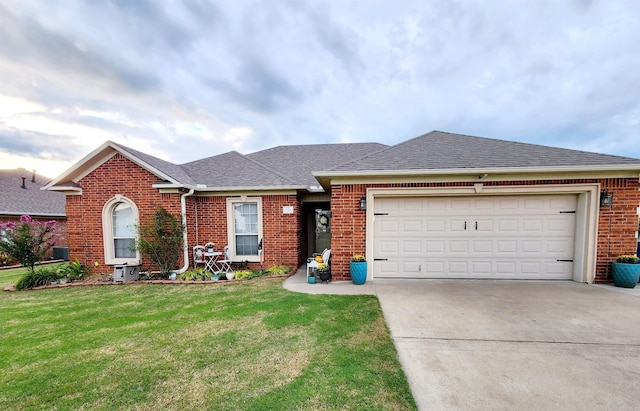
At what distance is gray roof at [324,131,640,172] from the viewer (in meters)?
5.70

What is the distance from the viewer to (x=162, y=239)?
22.9 feet

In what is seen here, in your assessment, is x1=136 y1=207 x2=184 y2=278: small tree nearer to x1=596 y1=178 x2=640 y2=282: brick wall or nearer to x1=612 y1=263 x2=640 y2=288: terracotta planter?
x1=596 y1=178 x2=640 y2=282: brick wall

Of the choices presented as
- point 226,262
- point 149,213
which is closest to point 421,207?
point 226,262

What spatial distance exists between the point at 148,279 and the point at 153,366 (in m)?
5.20

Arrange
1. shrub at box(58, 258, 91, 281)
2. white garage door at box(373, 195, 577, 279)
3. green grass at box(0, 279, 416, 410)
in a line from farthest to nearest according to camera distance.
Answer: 1. shrub at box(58, 258, 91, 281)
2. white garage door at box(373, 195, 577, 279)
3. green grass at box(0, 279, 416, 410)

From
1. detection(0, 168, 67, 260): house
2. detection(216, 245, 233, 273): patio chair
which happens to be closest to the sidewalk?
detection(216, 245, 233, 273): patio chair

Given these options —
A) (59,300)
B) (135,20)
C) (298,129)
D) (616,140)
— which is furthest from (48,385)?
(616,140)

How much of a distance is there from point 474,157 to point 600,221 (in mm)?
3302

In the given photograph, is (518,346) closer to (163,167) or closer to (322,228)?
(322,228)

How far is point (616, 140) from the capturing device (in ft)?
65.8

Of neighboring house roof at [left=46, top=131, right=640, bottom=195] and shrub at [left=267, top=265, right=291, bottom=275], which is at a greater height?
neighboring house roof at [left=46, top=131, right=640, bottom=195]

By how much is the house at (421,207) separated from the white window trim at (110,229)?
0.03 meters

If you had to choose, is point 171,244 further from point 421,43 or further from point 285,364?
point 421,43

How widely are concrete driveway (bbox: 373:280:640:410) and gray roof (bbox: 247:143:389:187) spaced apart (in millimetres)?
5938
